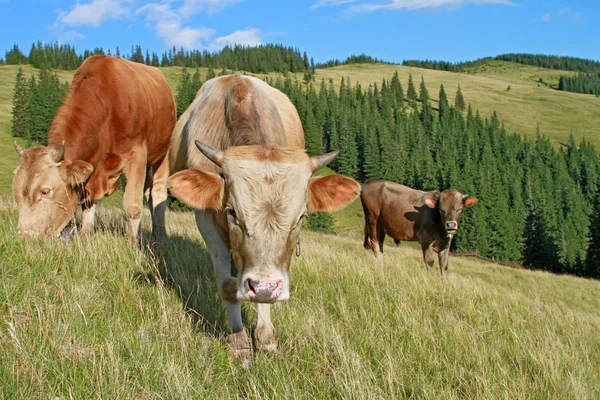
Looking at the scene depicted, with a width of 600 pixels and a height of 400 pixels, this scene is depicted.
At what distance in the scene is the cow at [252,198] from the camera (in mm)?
3174

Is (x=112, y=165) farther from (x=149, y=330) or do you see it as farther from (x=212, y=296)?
(x=149, y=330)

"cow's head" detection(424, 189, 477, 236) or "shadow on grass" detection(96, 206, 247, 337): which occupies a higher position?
"shadow on grass" detection(96, 206, 247, 337)

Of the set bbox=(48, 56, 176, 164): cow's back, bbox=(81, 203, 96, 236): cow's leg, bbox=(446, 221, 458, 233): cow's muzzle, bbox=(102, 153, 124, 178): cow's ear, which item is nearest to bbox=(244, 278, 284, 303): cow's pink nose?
bbox=(48, 56, 176, 164): cow's back

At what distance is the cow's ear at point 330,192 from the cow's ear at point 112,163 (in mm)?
4387

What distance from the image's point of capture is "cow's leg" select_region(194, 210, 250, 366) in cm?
373

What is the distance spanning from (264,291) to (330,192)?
43.9 inches

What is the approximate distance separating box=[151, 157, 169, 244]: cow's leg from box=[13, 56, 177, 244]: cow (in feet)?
0.06

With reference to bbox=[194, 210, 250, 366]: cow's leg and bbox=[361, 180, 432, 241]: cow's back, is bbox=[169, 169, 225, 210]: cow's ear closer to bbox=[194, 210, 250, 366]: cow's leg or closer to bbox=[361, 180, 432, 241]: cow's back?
bbox=[194, 210, 250, 366]: cow's leg

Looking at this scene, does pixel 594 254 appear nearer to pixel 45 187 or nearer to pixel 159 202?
pixel 159 202

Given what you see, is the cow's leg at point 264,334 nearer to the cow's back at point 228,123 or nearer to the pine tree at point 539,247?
the cow's back at point 228,123

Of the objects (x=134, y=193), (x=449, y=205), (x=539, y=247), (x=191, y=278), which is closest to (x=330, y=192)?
(x=191, y=278)

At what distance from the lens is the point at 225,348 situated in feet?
12.1

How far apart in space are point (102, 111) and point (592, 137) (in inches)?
6527

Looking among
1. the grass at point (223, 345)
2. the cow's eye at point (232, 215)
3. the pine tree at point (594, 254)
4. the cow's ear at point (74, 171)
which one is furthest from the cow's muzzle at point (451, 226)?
the pine tree at point (594, 254)
